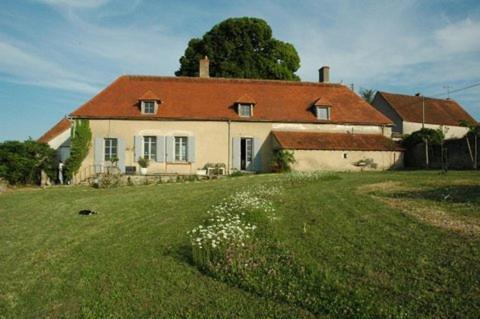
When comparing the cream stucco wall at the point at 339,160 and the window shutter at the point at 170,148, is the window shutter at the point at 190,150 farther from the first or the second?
the cream stucco wall at the point at 339,160

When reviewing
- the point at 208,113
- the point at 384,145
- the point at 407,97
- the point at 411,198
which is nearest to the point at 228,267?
the point at 411,198

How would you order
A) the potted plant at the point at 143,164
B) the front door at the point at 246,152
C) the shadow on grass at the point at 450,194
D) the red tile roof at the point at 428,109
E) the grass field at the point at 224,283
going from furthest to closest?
the red tile roof at the point at 428,109
the front door at the point at 246,152
the potted plant at the point at 143,164
the shadow on grass at the point at 450,194
the grass field at the point at 224,283

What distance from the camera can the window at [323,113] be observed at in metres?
23.7

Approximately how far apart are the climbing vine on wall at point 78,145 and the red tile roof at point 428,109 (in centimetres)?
2767

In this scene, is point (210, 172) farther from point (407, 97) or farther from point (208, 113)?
point (407, 97)

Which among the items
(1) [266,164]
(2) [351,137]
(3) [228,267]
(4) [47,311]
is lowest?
(4) [47,311]

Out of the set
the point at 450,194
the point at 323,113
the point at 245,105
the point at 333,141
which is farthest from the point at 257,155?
the point at 450,194

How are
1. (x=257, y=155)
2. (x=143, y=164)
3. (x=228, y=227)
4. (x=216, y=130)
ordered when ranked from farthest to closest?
(x=257, y=155)
(x=216, y=130)
(x=143, y=164)
(x=228, y=227)

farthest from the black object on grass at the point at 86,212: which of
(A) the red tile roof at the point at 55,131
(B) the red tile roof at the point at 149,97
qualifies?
(A) the red tile roof at the point at 55,131

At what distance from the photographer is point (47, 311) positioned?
15.6 ft

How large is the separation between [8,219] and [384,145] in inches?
758

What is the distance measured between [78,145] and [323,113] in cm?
1442

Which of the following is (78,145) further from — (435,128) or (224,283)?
(435,128)

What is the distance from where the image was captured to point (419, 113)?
37.2 metres
